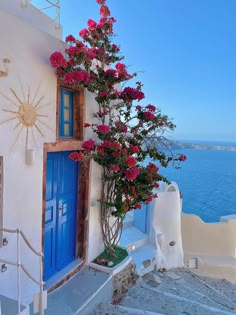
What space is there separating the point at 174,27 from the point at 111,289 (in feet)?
62.7

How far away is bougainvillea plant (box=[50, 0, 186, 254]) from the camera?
546 cm

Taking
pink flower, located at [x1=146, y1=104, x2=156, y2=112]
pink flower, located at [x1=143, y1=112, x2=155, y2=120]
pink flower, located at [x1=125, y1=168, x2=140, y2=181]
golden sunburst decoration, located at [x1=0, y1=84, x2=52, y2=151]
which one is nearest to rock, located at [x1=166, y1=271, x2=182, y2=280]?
pink flower, located at [x1=125, y1=168, x2=140, y2=181]

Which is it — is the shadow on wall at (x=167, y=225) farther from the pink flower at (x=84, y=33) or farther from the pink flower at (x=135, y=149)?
the pink flower at (x=84, y=33)

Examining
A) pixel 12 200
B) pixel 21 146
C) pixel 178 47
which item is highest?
pixel 178 47

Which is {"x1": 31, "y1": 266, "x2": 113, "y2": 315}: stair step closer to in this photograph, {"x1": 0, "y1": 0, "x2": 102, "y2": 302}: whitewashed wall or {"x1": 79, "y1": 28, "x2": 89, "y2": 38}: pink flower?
{"x1": 0, "y1": 0, "x2": 102, "y2": 302}: whitewashed wall

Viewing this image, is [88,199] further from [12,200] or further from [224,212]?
[224,212]

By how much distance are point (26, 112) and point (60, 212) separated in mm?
2228

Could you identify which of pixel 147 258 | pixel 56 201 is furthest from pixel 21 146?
pixel 147 258

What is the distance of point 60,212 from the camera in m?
5.51

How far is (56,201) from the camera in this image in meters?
5.38

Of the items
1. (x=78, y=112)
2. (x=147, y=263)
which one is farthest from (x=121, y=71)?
(x=147, y=263)

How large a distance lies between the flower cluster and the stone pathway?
6.14ft

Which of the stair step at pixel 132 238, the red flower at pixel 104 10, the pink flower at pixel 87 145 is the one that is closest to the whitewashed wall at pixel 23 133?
the pink flower at pixel 87 145

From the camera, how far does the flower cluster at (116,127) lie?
5.43 metres
